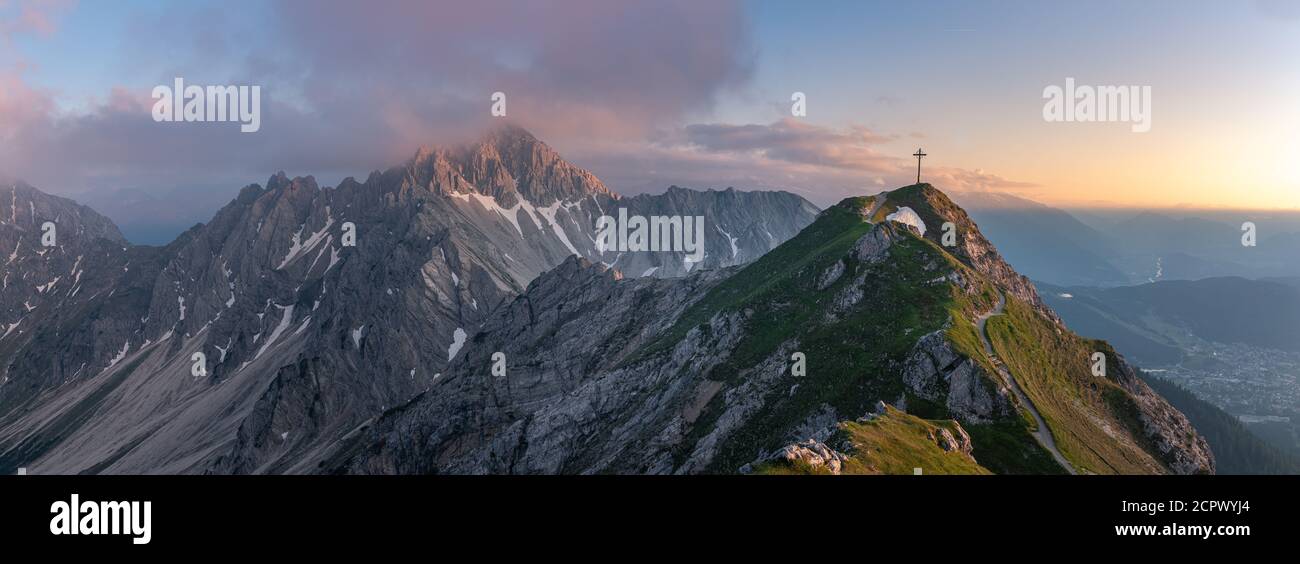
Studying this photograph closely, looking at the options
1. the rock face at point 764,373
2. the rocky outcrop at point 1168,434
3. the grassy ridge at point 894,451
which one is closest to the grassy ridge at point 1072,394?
the rocky outcrop at point 1168,434

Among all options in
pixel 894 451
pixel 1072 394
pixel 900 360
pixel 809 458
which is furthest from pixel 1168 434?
pixel 809 458

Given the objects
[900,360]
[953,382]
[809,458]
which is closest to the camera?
[809,458]

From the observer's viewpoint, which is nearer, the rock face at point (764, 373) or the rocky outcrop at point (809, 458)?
the rocky outcrop at point (809, 458)

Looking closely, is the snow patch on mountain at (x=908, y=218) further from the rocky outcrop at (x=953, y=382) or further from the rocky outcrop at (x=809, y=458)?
the rocky outcrop at (x=809, y=458)

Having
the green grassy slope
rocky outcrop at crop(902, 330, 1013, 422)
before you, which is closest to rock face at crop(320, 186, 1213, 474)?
rocky outcrop at crop(902, 330, 1013, 422)

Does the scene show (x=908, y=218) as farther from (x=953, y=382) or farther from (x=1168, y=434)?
(x=953, y=382)

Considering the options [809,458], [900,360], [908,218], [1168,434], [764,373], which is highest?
[908,218]

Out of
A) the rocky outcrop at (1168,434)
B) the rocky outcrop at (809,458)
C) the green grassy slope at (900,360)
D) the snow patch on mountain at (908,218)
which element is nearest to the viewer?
the rocky outcrop at (809,458)
